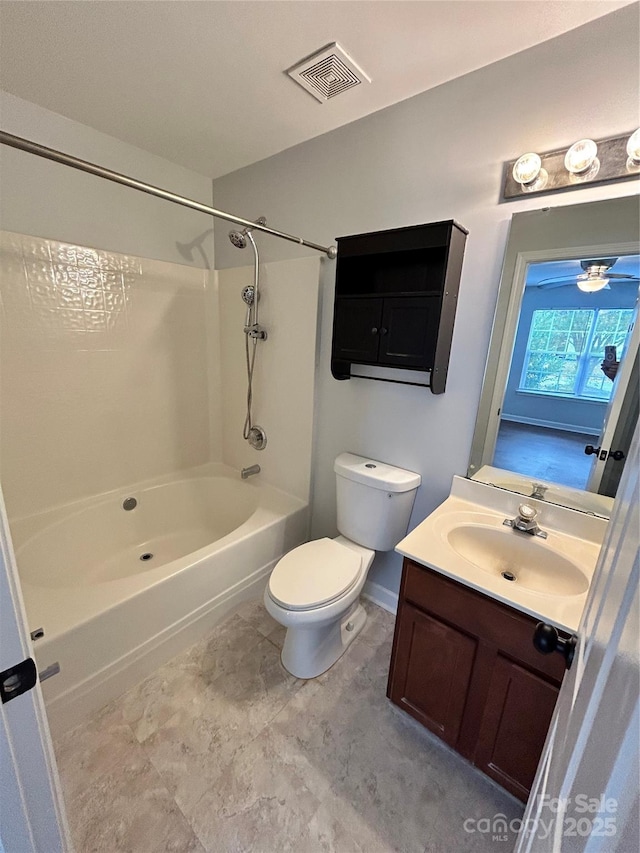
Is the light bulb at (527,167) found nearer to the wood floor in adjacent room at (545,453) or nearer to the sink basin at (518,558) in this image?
the wood floor in adjacent room at (545,453)

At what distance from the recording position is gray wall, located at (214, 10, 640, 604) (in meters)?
1.12

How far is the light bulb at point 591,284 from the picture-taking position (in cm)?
116

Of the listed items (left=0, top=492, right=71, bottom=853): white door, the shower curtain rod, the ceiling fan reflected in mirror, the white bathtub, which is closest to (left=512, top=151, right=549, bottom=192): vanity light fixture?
the ceiling fan reflected in mirror

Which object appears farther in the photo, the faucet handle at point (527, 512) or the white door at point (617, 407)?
the faucet handle at point (527, 512)

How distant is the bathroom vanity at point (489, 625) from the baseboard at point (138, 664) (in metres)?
0.90

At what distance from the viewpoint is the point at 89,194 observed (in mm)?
1848

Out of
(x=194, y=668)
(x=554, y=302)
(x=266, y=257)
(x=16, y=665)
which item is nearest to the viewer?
(x=16, y=665)

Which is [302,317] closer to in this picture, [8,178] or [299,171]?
[299,171]

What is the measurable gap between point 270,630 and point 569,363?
1771 millimetres

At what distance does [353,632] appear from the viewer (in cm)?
176

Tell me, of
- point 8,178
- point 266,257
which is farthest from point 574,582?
point 8,178

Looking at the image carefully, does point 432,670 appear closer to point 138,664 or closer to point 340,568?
point 340,568

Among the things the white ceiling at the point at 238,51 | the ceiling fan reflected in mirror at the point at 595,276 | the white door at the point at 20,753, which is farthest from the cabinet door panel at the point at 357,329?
the white door at the point at 20,753

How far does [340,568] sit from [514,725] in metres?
0.76
